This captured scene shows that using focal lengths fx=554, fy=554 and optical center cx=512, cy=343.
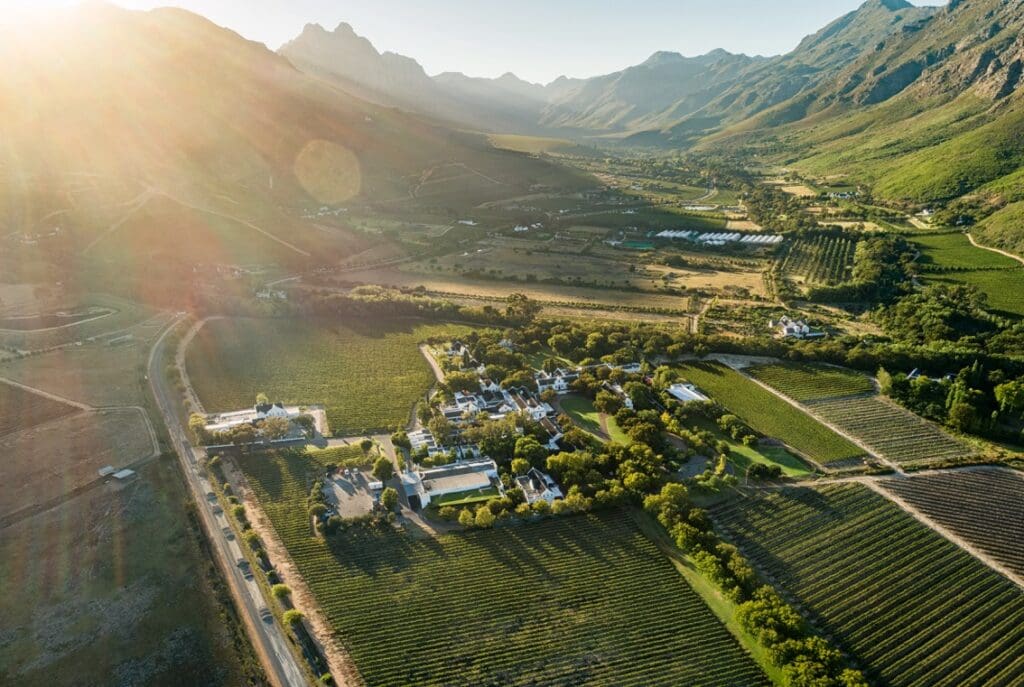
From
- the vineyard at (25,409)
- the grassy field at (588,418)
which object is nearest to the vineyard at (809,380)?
the grassy field at (588,418)

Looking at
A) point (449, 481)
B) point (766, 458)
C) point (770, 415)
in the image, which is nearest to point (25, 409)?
point (449, 481)

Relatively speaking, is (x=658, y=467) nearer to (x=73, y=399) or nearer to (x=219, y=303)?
(x=73, y=399)

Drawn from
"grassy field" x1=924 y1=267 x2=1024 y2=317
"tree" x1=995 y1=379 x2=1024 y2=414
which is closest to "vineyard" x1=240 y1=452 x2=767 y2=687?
"tree" x1=995 y1=379 x2=1024 y2=414

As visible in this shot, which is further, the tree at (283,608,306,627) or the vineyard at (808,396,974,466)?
the vineyard at (808,396,974,466)

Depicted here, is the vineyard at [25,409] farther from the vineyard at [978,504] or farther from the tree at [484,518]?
the vineyard at [978,504]

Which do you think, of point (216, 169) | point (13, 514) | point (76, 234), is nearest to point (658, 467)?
point (13, 514)

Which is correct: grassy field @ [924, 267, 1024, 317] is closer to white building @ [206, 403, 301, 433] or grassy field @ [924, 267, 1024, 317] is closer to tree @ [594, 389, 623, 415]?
tree @ [594, 389, 623, 415]

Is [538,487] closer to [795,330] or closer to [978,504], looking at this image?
[978,504]
